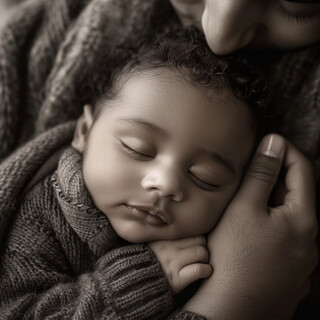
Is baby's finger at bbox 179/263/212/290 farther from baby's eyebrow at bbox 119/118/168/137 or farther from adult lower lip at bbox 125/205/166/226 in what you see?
baby's eyebrow at bbox 119/118/168/137

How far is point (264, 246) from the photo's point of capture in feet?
3.61

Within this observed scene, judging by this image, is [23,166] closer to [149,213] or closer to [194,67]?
[149,213]

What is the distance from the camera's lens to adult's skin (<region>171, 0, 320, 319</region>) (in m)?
1.04

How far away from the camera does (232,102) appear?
1102 mm

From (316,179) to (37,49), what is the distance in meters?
0.80

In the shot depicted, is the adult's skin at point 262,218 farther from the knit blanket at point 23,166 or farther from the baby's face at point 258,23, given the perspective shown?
the knit blanket at point 23,166

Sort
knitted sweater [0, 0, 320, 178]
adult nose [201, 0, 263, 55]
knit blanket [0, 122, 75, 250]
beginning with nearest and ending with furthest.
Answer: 1. adult nose [201, 0, 263, 55]
2. knit blanket [0, 122, 75, 250]
3. knitted sweater [0, 0, 320, 178]

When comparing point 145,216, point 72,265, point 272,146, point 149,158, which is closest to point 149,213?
point 145,216

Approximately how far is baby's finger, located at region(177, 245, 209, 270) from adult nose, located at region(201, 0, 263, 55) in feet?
1.39

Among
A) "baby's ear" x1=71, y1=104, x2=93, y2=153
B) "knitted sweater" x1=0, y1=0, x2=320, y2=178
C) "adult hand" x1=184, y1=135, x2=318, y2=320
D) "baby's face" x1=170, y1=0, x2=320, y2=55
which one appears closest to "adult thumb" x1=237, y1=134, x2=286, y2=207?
"adult hand" x1=184, y1=135, x2=318, y2=320

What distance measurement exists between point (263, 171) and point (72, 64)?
558 millimetres

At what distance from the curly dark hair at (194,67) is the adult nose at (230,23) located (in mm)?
41

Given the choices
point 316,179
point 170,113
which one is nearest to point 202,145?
point 170,113

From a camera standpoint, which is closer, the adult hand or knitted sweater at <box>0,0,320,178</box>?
the adult hand
